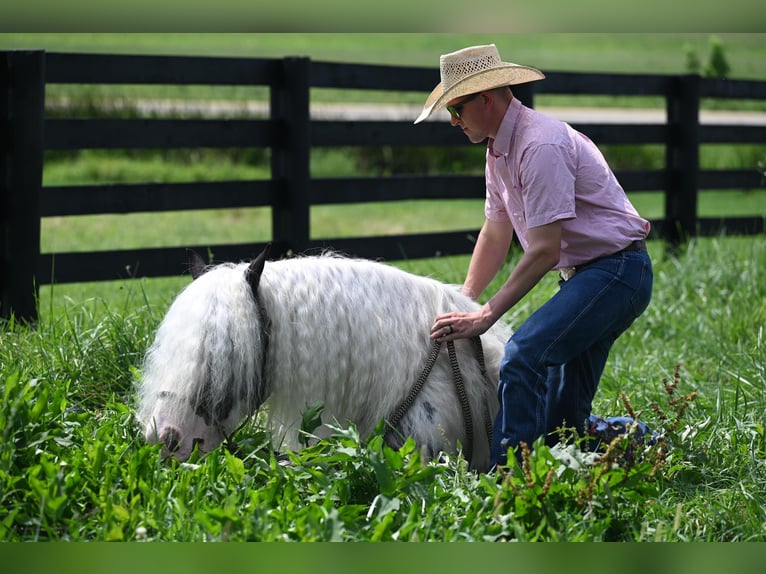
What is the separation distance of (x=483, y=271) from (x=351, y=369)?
2.64 ft

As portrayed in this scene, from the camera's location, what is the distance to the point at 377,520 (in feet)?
9.50

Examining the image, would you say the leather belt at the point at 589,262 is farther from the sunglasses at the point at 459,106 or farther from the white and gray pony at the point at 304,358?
the sunglasses at the point at 459,106

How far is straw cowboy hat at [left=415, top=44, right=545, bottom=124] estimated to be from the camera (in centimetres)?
348

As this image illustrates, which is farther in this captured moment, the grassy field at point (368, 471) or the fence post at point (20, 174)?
the fence post at point (20, 174)

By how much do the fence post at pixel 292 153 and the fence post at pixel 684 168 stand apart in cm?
404

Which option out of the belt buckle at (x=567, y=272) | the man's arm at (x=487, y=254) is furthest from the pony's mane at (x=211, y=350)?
the belt buckle at (x=567, y=272)

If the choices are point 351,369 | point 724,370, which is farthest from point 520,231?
point 724,370

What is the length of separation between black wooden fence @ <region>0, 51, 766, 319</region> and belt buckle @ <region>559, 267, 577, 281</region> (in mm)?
3104

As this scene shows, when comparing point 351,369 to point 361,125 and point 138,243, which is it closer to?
point 361,125

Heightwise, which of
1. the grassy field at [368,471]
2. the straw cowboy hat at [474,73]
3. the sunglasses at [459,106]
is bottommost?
the grassy field at [368,471]

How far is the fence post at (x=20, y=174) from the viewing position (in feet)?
18.7

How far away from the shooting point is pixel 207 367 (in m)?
3.30

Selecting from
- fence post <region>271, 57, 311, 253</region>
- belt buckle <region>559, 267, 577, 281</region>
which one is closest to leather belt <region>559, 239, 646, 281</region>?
belt buckle <region>559, 267, 577, 281</region>

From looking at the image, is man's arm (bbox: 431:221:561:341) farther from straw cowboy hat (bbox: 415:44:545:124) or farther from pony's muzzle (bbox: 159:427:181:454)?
pony's muzzle (bbox: 159:427:181:454)
